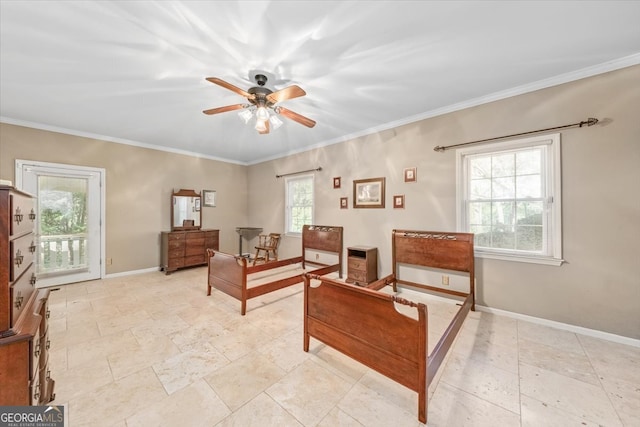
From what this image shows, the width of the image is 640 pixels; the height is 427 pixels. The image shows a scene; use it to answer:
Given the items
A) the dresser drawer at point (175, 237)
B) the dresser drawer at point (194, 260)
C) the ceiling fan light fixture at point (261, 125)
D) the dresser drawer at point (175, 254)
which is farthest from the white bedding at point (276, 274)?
the ceiling fan light fixture at point (261, 125)

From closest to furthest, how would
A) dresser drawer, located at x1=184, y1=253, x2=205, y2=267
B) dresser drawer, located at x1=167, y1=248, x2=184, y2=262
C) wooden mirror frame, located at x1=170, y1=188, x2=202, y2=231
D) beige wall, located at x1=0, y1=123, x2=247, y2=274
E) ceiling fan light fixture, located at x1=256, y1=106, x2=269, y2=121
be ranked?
ceiling fan light fixture, located at x1=256, y1=106, x2=269, y2=121
beige wall, located at x1=0, y1=123, x2=247, y2=274
dresser drawer, located at x1=167, y1=248, x2=184, y2=262
dresser drawer, located at x1=184, y1=253, x2=205, y2=267
wooden mirror frame, located at x1=170, y1=188, x2=202, y2=231

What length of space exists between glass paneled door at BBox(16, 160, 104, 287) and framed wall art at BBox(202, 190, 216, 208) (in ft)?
6.04

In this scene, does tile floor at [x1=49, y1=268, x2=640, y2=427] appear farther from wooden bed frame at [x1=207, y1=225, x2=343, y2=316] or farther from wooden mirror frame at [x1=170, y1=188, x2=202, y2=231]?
wooden mirror frame at [x1=170, y1=188, x2=202, y2=231]

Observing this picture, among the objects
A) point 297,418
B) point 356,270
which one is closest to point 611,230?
point 356,270

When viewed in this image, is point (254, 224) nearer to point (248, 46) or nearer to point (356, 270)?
point (356, 270)

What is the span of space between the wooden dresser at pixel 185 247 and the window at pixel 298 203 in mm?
1742

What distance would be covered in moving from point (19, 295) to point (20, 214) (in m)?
0.39

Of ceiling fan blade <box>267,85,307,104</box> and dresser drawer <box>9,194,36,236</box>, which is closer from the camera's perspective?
dresser drawer <box>9,194,36,236</box>

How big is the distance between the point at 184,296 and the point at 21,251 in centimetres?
266

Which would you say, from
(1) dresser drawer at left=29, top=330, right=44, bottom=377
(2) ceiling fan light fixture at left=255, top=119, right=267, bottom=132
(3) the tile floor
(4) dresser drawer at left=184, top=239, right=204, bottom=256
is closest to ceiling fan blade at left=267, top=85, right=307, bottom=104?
(2) ceiling fan light fixture at left=255, top=119, right=267, bottom=132

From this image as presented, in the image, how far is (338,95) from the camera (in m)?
2.93

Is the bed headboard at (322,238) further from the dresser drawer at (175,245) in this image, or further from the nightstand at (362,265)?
the dresser drawer at (175,245)

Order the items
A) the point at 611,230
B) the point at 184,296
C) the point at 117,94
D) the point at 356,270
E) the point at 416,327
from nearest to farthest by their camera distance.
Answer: the point at 416,327 < the point at 611,230 < the point at 117,94 < the point at 184,296 < the point at 356,270

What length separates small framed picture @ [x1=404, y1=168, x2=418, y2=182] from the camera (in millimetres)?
3592
